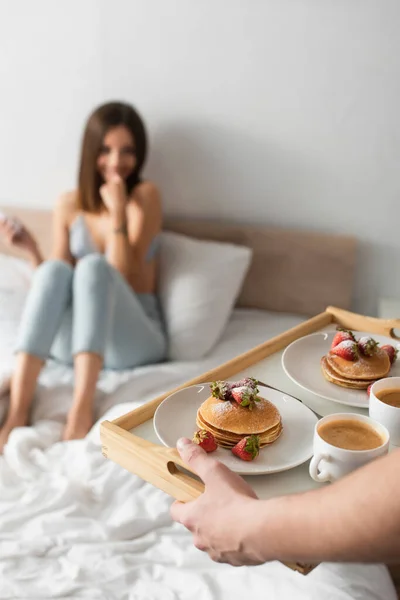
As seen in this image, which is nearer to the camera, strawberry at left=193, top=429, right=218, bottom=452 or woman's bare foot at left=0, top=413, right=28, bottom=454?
strawberry at left=193, top=429, right=218, bottom=452

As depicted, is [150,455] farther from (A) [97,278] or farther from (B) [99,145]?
(B) [99,145]

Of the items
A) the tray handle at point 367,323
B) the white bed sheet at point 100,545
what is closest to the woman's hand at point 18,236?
the white bed sheet at point 100,545

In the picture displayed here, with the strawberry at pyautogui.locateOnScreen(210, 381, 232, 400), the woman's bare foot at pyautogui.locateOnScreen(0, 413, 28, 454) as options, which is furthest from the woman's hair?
the strawberry at pyautogui.locateOnScreen(210, 381, 232, 400)

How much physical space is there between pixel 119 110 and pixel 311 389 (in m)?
1.58

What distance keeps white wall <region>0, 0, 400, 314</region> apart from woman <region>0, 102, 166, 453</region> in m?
0.21

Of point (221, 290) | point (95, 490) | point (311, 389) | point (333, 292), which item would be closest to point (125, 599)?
point (95, 490)

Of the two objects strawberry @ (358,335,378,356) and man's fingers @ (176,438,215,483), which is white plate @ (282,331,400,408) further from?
man's fingers @ (176,438,215,483)

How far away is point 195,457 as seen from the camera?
0.91 m

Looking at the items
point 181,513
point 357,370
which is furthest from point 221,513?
point 357,370

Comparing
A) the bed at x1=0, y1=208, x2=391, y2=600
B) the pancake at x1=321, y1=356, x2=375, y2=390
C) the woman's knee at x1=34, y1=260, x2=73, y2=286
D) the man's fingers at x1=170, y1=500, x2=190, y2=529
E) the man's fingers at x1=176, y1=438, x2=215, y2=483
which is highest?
the man's fingers at x1=176, y1=438, x2=215, y2=483

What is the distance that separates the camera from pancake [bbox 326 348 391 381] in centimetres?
115

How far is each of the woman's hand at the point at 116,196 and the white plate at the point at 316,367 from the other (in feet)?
3.90

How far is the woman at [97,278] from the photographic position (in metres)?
2.02

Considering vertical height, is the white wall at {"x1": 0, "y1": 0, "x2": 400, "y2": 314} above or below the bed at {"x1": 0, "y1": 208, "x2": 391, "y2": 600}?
above
